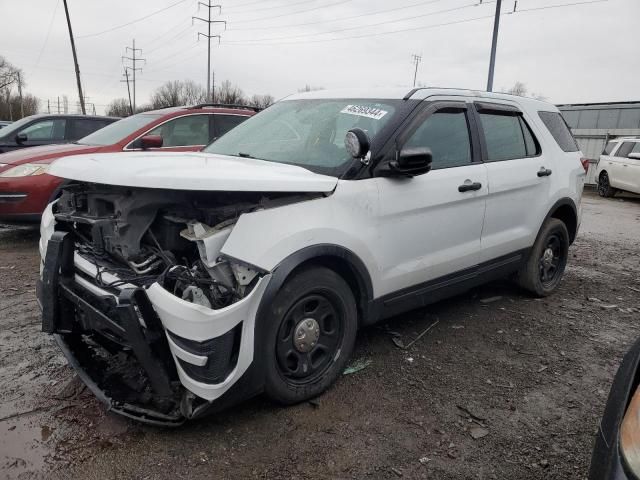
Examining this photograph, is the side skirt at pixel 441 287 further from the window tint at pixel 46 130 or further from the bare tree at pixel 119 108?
the bare tree at pixel 119 108

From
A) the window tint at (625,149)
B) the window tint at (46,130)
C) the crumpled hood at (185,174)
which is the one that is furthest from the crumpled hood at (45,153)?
the window tint at (625,149)

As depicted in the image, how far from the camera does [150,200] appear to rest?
267 centimetres

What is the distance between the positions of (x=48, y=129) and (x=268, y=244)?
7970 mm

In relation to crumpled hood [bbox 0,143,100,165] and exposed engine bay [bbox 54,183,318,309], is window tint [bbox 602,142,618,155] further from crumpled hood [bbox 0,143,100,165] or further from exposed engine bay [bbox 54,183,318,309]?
exposed engine bay [bbox 54,183,318,309]

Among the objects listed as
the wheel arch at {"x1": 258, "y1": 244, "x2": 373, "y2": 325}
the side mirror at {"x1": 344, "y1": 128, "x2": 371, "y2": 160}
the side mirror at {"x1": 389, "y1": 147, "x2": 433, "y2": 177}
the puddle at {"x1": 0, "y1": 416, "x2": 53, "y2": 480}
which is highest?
the side mirror at {"x1": 344, "y1": 128, "x2": 371, "y2": 160}

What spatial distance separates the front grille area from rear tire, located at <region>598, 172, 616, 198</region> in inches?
633

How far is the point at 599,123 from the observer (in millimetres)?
22656

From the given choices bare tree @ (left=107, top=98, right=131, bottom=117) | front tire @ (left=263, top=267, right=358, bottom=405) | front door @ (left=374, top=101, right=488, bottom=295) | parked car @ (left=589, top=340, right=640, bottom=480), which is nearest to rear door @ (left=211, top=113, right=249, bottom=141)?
front door @ (left=374, top=101, right=488, bottom=295)

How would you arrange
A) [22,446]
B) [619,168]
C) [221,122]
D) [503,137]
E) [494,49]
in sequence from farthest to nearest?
[494,49] → [619,168] → [221,122] → [503,137] → [22,446]

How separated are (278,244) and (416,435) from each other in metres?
1.29

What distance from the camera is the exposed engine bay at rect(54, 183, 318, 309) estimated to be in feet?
8.25

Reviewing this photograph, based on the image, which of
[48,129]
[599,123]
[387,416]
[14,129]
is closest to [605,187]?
[599,123]

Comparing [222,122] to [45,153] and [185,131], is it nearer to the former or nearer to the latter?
[185,131]

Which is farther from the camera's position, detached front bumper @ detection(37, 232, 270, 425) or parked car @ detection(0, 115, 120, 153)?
parked car @ detection(0, 115, 120, 153)
